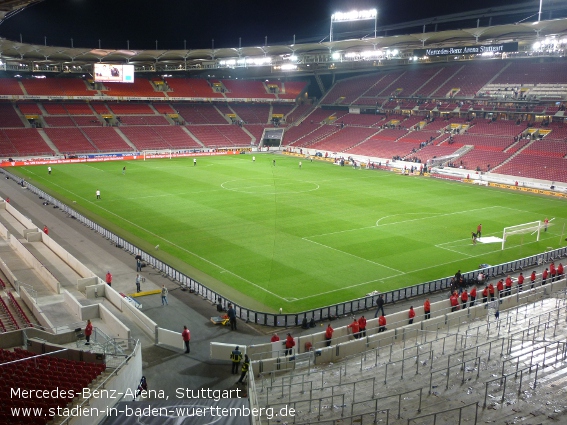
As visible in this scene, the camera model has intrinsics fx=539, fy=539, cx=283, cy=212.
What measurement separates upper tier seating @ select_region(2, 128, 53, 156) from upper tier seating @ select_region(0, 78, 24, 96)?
7.96 meters

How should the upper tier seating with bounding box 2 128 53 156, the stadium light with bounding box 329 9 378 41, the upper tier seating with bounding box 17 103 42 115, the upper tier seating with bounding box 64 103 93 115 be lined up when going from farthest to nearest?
the upper tier seating with bounding box 64 103 93 115 < the upper tier seating with bounding box 17 103 42 115 < the stadium light with bounding box 329 9 378 41 < the upper tier seating with bounding box 2 128 53 156

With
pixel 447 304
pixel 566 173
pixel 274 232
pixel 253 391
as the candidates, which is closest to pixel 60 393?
pixel 253 391

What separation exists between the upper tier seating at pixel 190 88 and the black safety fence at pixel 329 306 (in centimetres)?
6652

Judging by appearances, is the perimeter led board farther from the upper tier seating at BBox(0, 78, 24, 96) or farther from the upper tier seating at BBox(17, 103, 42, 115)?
the upper tier seating at BBox(0, 78, 24, 96)

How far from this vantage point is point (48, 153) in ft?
234

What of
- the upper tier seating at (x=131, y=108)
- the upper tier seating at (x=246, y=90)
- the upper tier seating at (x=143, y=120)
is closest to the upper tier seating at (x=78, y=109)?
the upper tier seating at (x=131, y=108)

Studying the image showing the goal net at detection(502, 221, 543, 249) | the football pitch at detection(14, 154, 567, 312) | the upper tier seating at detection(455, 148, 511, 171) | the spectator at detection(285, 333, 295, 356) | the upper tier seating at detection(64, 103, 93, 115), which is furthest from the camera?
the upper tier seating at detection(64, 103, 93, 115)

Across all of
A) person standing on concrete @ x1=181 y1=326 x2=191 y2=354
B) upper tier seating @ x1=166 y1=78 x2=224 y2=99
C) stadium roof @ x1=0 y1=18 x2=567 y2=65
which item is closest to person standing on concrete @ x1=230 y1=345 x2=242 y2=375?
person standing on concrete @ x1=181 y1=326 x2=191 y2=354

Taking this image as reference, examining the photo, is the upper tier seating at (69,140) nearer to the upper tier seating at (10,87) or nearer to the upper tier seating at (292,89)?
the upper tier seating at (10,87)

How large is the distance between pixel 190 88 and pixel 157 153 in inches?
977

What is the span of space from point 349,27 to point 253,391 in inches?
2908

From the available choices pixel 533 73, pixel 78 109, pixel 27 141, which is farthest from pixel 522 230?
pixel 78 109

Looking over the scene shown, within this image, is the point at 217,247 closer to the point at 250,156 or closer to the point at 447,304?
the point at 447,304

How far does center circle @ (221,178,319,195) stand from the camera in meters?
50.5
